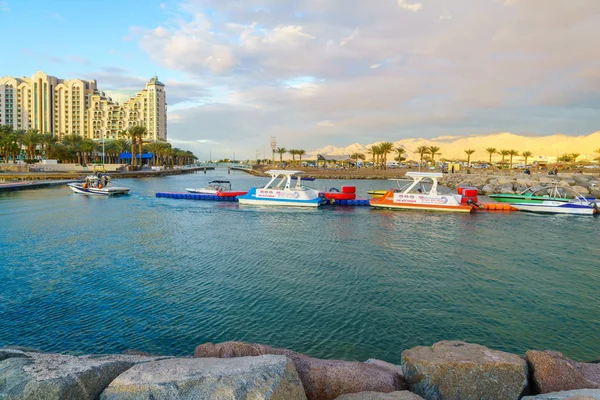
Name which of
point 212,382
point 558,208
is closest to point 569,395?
point 212,382

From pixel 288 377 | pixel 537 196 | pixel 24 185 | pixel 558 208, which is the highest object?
pixel 537 196

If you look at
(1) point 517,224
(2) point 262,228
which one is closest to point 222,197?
(2) point 262,228

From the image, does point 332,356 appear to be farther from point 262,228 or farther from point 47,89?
point 47,89

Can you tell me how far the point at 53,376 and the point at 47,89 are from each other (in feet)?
652

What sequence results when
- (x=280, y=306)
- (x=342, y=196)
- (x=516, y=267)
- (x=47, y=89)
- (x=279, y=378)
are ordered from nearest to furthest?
(x=279, y=378) < (x=280, y=306) < (x=516, y=267) < (x=342, y=196) < (x=47, y=89)

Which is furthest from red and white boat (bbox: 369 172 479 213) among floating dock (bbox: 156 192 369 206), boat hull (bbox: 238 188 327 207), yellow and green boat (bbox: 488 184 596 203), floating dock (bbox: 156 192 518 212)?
boat hull (bbox: 238 188 327 207)

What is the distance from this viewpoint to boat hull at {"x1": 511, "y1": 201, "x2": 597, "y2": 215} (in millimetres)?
38969

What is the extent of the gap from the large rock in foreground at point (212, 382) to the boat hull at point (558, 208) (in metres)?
42.7

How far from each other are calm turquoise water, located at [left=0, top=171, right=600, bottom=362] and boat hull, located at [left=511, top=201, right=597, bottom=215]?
29.5 ft

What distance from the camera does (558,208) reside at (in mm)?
39781

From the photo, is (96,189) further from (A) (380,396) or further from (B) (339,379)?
(A) (380,396)

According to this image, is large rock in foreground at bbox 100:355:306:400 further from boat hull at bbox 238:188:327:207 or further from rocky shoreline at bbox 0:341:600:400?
boat hull at bbox 238:188:327:207

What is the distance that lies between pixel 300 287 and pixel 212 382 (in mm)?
10490

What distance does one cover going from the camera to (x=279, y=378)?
208 inches
